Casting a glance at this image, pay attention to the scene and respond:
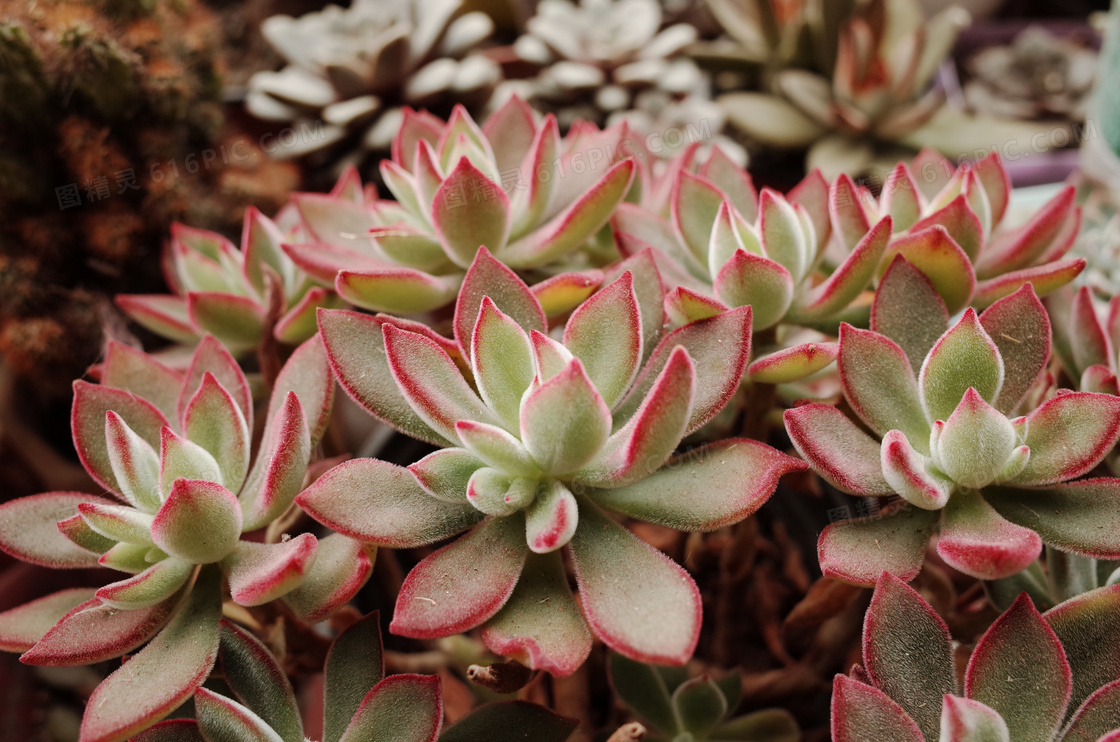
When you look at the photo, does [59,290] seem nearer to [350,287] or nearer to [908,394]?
[350,287]

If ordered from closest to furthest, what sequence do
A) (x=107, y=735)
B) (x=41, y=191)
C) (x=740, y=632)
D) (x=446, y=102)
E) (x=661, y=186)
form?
1. (x=107, y=735)
2. (x=661, y=186)
3. (x=740, y=632)
4. (x=41, y=191)
5. (x=446, y=102)

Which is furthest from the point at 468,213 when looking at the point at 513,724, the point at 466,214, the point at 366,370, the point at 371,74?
the point at 371,74

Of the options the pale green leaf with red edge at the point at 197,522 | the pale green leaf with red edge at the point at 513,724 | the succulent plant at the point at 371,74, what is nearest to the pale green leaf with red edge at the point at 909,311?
the pale green leaf with red edge at the point at 513,724

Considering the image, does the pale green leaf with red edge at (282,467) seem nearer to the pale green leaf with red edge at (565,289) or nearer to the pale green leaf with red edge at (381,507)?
the pale green leaf with red edge at (381,507)

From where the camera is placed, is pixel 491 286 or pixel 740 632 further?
pixel 740 632

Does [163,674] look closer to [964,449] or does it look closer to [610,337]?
[610,337]

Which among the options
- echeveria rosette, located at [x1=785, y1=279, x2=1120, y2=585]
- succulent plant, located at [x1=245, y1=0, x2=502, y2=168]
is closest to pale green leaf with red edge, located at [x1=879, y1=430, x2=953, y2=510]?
echeveria rosette, located at [x1=785, y1=279, x2=1120, y2=585]

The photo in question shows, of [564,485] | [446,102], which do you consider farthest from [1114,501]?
[446,102]

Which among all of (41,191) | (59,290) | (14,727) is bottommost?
(14,727)
